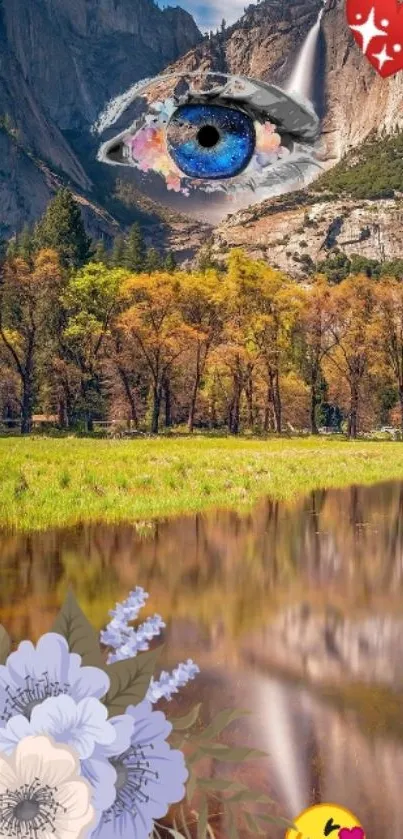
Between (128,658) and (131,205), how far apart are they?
2.61 metres

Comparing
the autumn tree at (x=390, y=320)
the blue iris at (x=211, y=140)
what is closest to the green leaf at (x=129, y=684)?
the blue iris at (x=211, y=140)

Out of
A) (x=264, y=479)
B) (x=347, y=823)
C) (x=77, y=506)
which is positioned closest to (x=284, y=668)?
(x=347, y=823)

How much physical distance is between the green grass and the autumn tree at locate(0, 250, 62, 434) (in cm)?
1067

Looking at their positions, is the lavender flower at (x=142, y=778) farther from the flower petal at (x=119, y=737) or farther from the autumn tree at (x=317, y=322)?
the autumn tree at (x=317, y=322)

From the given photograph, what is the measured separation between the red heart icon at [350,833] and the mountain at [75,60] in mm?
2682

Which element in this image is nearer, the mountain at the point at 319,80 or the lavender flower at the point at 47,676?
the lavender flower at the point at 47,676

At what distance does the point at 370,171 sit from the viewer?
13.6 feet

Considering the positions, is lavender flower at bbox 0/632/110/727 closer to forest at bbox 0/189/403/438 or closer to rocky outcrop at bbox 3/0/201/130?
rocky outcrop at bbox 3/0/201/130

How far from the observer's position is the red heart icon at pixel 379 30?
268cm

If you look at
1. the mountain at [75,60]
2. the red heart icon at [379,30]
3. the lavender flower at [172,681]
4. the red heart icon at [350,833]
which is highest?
the mountain at [75,60]

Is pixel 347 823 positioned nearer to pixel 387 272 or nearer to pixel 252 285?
pixel 252 285

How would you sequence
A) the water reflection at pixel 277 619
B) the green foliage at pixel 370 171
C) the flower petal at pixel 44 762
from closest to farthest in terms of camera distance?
the flower petal at pixel 44 762, the water reflection at pixel 277 619, the green foliage at pixel 370 171

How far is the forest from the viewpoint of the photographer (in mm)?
34250

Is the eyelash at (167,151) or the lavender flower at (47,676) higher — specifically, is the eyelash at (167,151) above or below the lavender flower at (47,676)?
above
